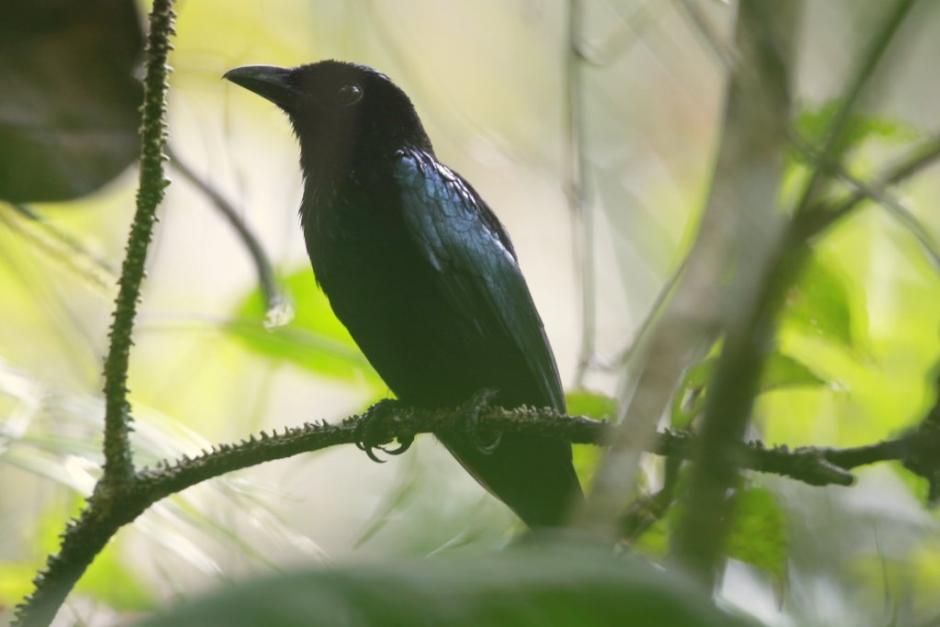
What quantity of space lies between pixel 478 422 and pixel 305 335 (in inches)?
31.7

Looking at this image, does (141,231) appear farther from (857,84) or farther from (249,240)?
(857,84)

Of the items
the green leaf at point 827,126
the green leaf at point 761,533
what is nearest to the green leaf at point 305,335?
the green leaf at point 761,533

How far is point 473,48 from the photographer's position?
492 centimetres

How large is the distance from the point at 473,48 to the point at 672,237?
148 cm

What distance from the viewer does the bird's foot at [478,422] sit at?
109 inches

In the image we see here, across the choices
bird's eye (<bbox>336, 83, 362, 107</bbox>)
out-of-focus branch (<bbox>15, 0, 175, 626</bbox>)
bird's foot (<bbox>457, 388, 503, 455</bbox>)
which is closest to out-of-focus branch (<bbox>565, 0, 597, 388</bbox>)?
bird's foot (<bbox>457, 388, 503, 455</bbox>)

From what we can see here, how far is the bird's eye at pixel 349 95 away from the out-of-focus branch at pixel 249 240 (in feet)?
2.60

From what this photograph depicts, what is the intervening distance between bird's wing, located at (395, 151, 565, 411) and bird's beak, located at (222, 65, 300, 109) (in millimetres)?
510

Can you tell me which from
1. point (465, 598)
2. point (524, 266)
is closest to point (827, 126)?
point (465, 598)

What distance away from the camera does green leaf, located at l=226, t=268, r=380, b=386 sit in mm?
3115

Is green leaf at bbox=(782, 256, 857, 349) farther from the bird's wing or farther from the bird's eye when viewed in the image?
the bird's eye

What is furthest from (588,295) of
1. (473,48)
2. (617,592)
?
(473,48)

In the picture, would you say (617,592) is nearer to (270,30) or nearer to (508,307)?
(508,307)

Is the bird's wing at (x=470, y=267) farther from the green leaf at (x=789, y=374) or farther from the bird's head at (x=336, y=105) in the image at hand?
the green leaf at (x=789, y=374)
